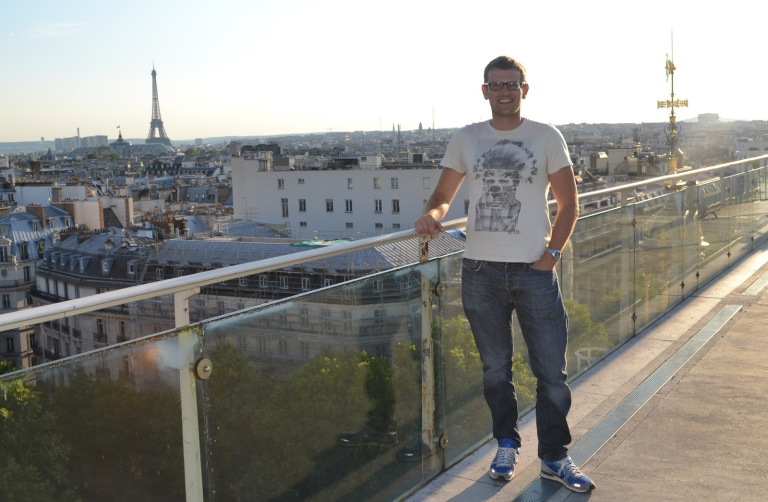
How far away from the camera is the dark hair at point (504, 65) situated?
3096 mm

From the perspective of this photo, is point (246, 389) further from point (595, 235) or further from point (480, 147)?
point (595, 235)

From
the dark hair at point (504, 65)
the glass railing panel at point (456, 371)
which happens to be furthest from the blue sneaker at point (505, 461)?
the dark hair at point (504, 65)

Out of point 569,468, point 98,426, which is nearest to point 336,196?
point 569,468

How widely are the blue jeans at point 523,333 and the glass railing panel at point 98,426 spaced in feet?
4.01

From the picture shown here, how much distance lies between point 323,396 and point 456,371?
0.88m

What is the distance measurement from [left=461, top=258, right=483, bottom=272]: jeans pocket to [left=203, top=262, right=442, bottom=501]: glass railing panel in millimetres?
185

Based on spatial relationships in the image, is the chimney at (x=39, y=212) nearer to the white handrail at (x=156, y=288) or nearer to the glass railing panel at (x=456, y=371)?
the glass railing panel at (x=456, y=371)

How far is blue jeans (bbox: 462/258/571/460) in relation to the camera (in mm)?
3203

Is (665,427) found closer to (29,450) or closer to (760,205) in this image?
(29,450)

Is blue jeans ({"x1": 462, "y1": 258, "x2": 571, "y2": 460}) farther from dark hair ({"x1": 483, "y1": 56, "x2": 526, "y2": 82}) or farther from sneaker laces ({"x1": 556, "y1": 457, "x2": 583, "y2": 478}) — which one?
dark hair ({"x1": 483, "y1": 56, "x2": 526, "y2": 82})

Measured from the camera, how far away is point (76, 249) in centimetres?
4159

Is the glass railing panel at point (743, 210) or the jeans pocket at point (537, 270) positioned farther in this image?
the glass railing panel at point (743, 210)

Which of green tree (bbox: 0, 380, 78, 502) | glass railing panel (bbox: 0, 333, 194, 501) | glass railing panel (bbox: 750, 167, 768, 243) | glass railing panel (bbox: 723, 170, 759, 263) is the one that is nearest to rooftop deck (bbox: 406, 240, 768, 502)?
glass railing panel (bbox: 0, 333, 194, 501)

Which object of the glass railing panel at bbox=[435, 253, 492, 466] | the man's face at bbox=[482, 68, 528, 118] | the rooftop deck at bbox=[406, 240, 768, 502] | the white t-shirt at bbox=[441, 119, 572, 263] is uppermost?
the man's face at bbox=[482, 68, 528, 118]
